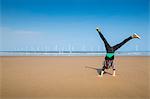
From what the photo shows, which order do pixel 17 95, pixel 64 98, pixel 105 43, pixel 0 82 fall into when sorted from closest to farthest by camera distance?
pixel 64 98 → pixel 17 95 → pixel 0 82 → pixel 105 43

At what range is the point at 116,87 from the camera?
10.1 metres

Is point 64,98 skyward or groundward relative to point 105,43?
groundward

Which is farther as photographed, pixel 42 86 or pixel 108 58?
pixel 108 58

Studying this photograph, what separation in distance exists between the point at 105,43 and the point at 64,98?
5.57m

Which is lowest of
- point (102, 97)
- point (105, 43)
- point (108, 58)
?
point (102, 97)

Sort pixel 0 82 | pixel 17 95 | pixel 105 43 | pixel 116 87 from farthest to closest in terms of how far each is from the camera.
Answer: pixel 105 43
pixel 0 82
pixel 116 87
pixel 17 95

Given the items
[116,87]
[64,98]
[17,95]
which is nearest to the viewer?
[64,98]

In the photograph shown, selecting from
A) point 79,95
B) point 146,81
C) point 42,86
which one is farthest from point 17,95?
point 146,81

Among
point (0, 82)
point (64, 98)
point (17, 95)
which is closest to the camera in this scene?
point (64, 98)

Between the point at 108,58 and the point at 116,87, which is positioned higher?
the point at 108,58

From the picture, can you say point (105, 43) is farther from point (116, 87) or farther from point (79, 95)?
point (79, 95)

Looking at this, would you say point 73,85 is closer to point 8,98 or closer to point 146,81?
point 8,98

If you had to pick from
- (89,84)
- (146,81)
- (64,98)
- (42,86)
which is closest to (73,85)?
(89,84)

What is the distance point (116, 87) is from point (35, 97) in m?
3.99
